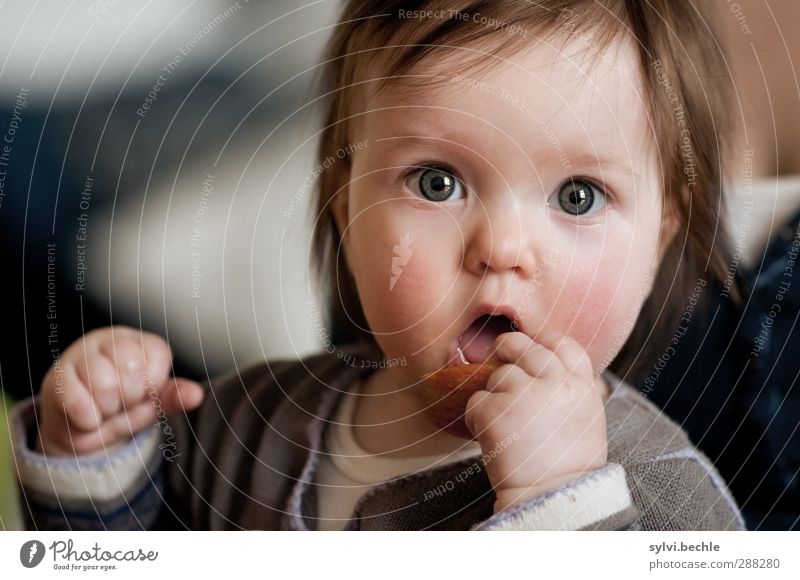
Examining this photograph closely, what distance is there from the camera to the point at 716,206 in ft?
1.55

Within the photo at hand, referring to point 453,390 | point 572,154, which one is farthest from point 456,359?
point 572,154

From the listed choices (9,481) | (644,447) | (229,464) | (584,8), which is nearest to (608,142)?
(584,8)

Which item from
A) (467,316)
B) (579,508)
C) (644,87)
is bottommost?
(579,508)

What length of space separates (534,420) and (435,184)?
0.43 feet

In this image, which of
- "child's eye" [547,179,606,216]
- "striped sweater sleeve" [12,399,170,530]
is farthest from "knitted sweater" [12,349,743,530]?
"child's eye" [547,179,606,216]

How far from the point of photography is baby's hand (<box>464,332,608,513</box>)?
1.33ft

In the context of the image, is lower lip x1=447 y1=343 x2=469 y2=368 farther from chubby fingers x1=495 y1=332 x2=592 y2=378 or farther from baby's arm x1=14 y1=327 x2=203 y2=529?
baby's arm x1=14 y1=327 x2=203 y2=529

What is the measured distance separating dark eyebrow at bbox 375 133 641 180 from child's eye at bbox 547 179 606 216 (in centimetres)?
1

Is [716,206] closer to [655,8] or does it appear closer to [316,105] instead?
[655,8]

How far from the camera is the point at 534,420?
410 millimetres

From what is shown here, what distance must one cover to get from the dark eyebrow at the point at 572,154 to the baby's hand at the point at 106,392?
6.9 inches

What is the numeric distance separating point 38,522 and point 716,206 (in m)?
0.42

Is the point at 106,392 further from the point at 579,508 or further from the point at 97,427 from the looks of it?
the point at 579,508
